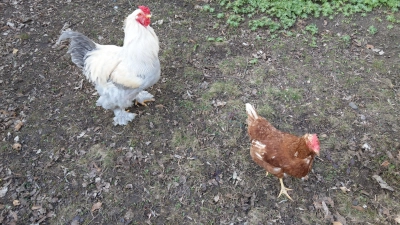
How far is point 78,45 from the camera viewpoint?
167 inches

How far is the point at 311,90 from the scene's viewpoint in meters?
5.04

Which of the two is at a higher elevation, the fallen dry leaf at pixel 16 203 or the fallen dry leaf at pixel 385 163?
the fallen dry leaf at pixel 385 163

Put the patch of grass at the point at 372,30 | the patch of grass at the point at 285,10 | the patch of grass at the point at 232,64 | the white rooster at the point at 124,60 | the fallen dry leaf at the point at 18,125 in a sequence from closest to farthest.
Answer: the white rooster at the point at 124,60 < the fallen dry leaf at the point at 18,125 < the patch of grass at the point at 232,64 < the patch of grass at the point at 372,30 < the patch of grass at the point at 285,10

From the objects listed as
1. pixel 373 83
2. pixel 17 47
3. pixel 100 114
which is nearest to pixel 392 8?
pixel 373 83

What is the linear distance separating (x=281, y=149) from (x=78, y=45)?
131 inches

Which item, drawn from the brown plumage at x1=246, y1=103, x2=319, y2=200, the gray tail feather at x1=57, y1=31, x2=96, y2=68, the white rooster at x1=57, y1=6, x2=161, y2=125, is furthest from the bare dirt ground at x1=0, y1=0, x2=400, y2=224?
the gray tail feather at x1=57, y1=31, x2=96, y2=68

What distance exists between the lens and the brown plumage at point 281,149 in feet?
10.9

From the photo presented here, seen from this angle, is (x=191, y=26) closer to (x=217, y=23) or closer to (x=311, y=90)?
(x=217, y=23)

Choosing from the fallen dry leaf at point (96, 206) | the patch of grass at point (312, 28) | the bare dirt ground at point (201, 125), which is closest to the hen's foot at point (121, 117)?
the bare dirt ground at point (201, 125)

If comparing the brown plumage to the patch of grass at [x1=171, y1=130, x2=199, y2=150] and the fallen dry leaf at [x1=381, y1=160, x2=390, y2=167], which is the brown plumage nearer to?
the patch of grass at [x1=171, y1=130, x2=199, y2=150]

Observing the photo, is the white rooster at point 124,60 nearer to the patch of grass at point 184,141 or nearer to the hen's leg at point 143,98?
the hen's leg at point 143,98

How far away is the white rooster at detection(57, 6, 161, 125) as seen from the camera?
4.01m

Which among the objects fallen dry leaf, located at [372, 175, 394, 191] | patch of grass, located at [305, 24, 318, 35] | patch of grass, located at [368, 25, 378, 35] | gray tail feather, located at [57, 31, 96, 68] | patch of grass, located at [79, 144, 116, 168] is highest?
gray tail feather, located at [57, 31, 96, 68]

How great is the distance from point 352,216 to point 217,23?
4.57m
